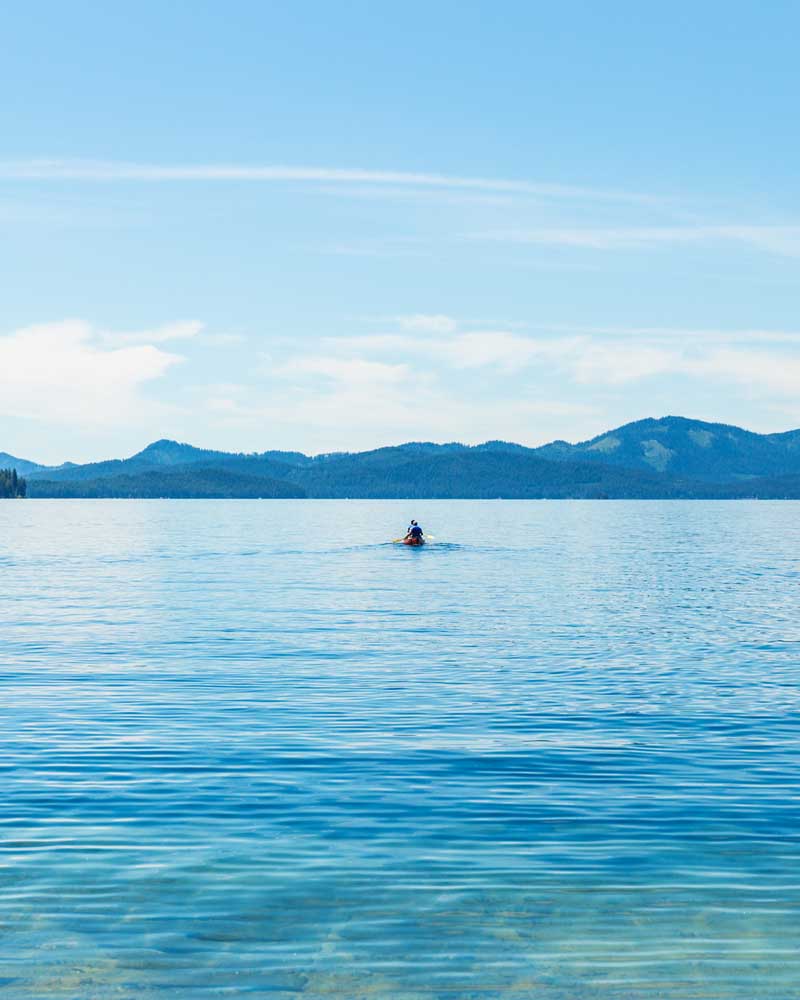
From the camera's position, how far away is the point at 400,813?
19609mm


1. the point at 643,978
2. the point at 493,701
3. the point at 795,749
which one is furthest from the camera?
the point at 493,701

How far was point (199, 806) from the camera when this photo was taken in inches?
788

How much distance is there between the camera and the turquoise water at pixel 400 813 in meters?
13.3

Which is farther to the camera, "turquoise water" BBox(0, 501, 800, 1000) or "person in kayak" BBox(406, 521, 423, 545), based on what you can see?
"person in kayak" BBox(406, 521, 423, 545)

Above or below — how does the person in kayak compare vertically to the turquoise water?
above

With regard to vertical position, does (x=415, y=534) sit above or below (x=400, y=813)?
above

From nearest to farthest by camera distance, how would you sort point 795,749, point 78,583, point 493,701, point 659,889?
1. point 659,889
2. point 795,749
3. point 493,701
4. point 78,583

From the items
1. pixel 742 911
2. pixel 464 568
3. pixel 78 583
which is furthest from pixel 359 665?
pixel 464 568

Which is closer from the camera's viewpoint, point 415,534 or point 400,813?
point 400,813

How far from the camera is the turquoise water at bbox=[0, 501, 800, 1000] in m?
13.3

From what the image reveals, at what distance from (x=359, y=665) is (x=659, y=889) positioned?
922 inches

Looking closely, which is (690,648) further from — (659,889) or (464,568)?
(464,568)

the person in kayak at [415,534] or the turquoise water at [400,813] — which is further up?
the person in kayak at [415,534]

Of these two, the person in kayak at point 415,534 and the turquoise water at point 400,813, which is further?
the person in kayak at point 415,534
